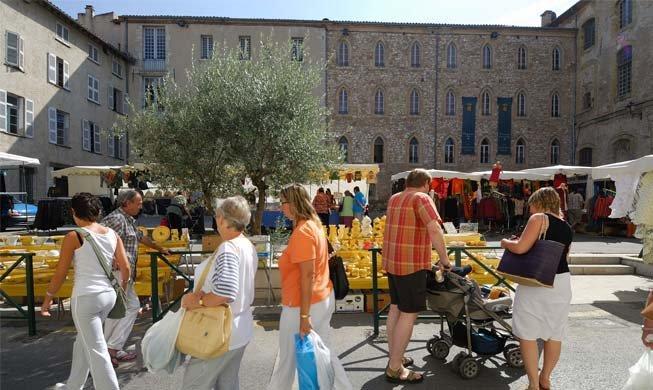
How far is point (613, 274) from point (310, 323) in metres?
8.72

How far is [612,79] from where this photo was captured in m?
26.3

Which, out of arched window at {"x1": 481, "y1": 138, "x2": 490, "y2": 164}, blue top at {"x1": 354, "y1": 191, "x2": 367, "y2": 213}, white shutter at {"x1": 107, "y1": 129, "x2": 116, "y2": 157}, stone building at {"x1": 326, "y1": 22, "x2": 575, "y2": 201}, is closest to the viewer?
blue top at {"x1": 354, "y1": 191, "x2": 367, "y2": 213}

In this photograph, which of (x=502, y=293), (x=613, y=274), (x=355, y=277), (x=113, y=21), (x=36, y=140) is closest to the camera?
(x=502, y=293)

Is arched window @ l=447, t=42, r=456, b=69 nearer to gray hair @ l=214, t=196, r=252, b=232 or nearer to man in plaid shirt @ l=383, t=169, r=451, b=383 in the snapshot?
man in plaid shirt @ l=383, t=169, r=451, b=383

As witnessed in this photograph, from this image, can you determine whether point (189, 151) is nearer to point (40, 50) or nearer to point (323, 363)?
point (323, 363)

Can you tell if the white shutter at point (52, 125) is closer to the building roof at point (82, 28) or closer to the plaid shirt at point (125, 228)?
the building roof at point (82, 28)

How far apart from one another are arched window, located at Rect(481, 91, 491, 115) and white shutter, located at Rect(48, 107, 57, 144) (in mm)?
25975

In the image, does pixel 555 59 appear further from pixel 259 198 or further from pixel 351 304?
pixel 351 304

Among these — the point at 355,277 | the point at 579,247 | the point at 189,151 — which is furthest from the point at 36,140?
the point at 579,247

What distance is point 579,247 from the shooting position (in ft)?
38.4

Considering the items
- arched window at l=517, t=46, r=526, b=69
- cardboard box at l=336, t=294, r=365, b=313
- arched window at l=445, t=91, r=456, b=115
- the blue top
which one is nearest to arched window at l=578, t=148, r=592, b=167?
arched window at l=517, t=46, r=526, b=69

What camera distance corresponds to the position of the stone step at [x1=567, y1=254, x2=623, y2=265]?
9.61 m

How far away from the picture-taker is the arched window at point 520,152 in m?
31.5

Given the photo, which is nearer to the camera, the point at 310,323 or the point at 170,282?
the point at 310,323
